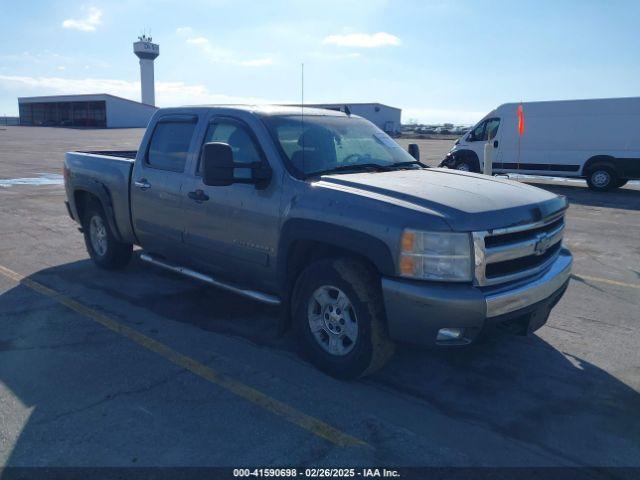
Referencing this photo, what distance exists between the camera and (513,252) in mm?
3732

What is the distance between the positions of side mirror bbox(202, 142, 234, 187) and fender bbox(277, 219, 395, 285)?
0.59m

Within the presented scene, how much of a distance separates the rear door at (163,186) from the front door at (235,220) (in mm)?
222

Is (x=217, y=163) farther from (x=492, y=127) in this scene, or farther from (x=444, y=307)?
(x=492, y=127)

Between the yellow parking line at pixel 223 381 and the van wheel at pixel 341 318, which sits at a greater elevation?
the van wheel at pixel 341 318

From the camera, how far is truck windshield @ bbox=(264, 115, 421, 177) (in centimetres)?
453

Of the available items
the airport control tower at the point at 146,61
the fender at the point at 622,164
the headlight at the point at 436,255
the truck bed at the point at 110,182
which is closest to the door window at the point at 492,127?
the fender at the point at 622,164

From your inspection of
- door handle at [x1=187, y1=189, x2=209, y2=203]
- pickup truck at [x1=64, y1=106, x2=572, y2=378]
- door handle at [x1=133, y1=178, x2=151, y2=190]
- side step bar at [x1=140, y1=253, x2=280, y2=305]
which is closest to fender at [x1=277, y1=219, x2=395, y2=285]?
pickup truck at [x1=64, y1=106, x2=572, y2=378]

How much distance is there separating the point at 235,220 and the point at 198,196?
0.54 m

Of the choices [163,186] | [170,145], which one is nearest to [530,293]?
[163,186]

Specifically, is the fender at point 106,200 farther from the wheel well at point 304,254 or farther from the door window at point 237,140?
the wheel well at point 304,254

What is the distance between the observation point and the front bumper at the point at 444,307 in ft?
11.3

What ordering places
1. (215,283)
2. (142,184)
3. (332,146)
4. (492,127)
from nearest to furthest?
(332,146)
(215,283)
(142,184)
(492,127)

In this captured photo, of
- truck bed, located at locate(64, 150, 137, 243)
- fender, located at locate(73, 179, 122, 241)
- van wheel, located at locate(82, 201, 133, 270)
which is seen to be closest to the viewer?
truck bed, located at locate(64, 150, 137, 243)

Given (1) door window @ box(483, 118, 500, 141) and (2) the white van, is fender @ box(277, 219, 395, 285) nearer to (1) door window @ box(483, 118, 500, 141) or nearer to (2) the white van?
(2) the white van
